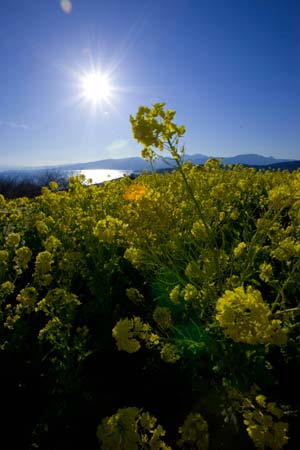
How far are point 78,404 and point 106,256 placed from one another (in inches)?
66.7

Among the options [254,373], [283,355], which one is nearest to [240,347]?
[254,373]

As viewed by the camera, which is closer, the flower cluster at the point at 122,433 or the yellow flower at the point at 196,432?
Answer: the flower cluster at the point at 122,433

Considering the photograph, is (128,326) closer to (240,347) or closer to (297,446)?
(240,347)

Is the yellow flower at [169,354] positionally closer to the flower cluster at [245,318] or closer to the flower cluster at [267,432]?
the flower cluster at [267,432]

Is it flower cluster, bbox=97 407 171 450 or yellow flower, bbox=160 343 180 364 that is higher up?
flower cluster, bbox=97 407 171 450

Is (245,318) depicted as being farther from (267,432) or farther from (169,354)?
(169,354)

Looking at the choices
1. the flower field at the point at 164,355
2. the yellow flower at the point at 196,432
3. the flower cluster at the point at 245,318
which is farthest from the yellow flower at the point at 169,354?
the flower cluster at the point at 245,318

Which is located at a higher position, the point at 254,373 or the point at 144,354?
the point at 254,373

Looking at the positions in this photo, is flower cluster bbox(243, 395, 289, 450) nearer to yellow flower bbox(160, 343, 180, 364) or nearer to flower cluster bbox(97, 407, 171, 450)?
flower cluster bbox(97, 407, 171, 450)

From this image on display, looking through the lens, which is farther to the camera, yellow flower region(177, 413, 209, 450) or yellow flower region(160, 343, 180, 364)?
yellow flower region(160, 343, 180, 364)

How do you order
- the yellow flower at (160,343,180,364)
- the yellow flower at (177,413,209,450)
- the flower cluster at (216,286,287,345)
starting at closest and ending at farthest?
the flower cluster at (216,286,287,345) → the yellow flower at (177,413,209,450) → the yellow flower at (160,343,180,364)

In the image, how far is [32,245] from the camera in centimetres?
399

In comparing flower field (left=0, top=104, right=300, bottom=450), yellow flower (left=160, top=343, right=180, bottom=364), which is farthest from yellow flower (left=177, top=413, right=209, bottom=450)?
yellow flower (left=160, top=343, right=180, bottom=364)

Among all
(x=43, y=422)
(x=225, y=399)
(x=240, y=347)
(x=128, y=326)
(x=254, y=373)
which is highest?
(x=128, y=326)
